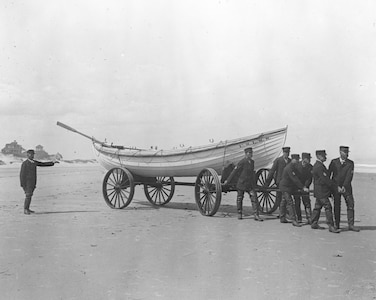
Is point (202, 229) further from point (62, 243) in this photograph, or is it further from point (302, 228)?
point (62, 243)

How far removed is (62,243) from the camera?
285 inches

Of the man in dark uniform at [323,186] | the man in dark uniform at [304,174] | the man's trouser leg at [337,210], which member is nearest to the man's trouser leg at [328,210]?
the man in dark uniform at [323,186]

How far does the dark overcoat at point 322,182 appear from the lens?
8.39m

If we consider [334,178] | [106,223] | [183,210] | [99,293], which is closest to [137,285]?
[99,293]

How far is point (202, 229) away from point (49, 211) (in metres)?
4.98

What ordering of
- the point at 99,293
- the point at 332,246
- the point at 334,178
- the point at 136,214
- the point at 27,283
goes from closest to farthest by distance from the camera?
1. the point at 99,293
2. the point at 27,283
3. the point at 332,246
4. the point at 334,178
5. the point at 136,214

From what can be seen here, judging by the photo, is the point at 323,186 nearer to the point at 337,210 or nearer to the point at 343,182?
the point at 343,182

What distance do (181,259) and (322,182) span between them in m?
3.72

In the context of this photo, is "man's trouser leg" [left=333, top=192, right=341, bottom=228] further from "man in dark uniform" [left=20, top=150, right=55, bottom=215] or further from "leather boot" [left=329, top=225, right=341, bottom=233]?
"man in dark uniform" [left=20, top=150, right=55, bottom=215]

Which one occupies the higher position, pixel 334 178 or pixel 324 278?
pixel 334 178

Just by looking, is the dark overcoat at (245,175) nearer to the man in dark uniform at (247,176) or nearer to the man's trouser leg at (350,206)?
the man in dark uniform at (247,176)

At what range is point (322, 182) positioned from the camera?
843 centimetres

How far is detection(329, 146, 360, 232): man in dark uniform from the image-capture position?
27.6ft

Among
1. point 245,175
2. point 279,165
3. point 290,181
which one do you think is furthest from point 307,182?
point 245,175
